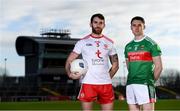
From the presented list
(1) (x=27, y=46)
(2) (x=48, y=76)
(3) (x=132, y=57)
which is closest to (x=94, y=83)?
(3) (x=132, y=57)

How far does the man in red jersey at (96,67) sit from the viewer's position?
328 inches

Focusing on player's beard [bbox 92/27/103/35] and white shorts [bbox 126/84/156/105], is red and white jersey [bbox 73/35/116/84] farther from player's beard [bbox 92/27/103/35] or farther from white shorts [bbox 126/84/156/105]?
white shorts [bbox 126/84/156/105]

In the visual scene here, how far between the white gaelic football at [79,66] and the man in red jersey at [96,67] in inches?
2.8

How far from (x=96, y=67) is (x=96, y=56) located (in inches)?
7.9

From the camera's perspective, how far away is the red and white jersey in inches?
329

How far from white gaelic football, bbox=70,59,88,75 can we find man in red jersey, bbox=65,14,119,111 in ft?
Result: 0.24

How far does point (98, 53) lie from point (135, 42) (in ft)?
2.29

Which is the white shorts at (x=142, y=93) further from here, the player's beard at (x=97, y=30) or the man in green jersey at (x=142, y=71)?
the player's beard at (x=97, y=30)

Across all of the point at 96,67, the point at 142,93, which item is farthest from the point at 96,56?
the point at 142,93

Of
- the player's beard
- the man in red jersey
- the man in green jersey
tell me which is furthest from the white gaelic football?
the man in green jersey

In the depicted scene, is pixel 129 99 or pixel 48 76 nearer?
pixel 129 99

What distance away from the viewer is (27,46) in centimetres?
10081

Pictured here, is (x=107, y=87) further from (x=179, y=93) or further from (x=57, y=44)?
(x=57, y=44)

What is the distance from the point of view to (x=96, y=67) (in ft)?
27.4
